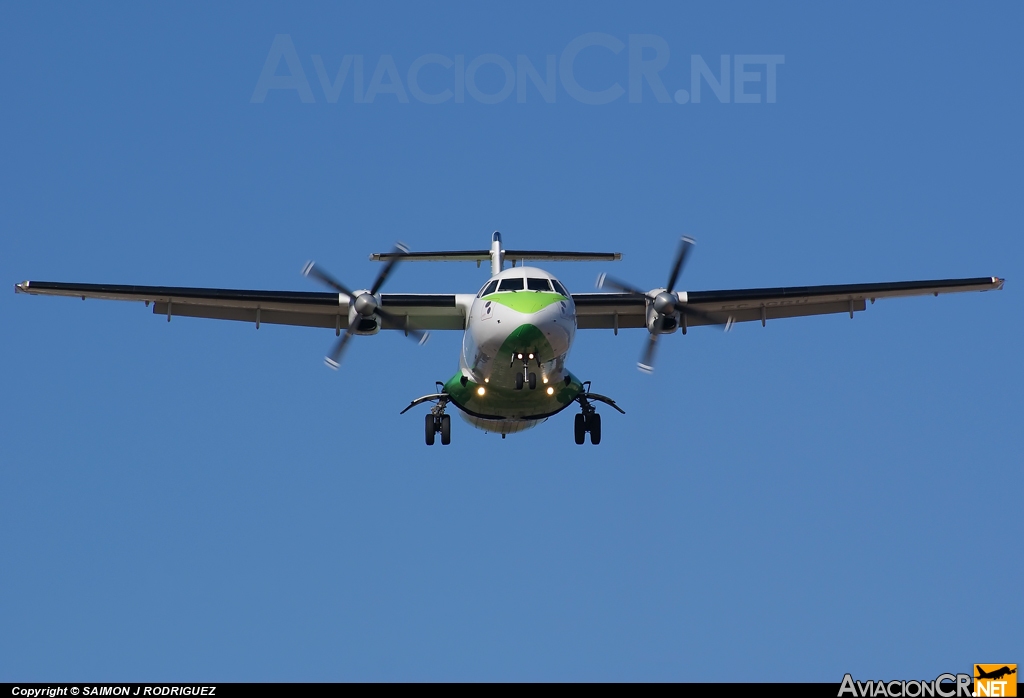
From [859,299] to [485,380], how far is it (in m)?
7.99

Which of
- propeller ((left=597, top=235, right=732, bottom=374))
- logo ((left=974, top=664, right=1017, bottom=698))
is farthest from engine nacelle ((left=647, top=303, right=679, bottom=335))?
logo ((left=974, top=664, right=1017, bottom=698))

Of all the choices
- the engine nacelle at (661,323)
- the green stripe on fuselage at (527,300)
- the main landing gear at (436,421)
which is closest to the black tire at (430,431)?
the main landing gear at (436,421)

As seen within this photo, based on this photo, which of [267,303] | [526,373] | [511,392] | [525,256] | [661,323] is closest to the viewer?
[526,373]

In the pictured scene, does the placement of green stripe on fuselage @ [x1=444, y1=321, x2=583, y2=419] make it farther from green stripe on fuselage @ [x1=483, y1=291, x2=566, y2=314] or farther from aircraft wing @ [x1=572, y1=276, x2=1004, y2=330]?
aircraft wing @ [x1=572, y1=276, x2=1004, y2=330]

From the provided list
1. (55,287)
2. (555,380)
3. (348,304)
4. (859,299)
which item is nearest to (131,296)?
(55,287)

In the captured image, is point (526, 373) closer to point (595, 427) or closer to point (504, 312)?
point (504, 312)

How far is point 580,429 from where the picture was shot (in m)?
25.4

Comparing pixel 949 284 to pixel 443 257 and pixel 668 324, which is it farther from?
pixel 443 257

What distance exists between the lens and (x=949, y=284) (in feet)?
82.8

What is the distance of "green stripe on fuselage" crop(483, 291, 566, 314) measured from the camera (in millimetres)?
21422

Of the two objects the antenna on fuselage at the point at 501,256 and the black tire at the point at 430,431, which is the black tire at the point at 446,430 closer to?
the black tire at the point at 430,431

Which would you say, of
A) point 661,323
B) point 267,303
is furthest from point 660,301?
point 267,303

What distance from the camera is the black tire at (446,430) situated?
82.5 ft

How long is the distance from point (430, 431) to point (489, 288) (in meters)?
3.85
